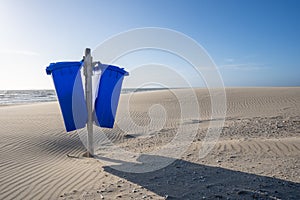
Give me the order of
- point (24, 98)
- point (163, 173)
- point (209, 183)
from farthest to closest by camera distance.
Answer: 1. point (24, 98)
2. point (163, 173)
3. point (209, 183)

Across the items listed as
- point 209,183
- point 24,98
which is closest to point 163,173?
point 209,183

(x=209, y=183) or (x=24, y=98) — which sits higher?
(x=24, y=98)

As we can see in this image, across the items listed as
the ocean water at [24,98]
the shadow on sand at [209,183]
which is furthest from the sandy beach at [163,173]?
the ocean water at [24,98]

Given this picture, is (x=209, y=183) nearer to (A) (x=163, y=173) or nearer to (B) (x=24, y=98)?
(A) (x=163, y=173)

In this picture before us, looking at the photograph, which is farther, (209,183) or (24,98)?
(24,98)

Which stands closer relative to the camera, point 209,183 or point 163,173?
point 209,183

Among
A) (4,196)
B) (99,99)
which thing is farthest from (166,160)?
(4,196)

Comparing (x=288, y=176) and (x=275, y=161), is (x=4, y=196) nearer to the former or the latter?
(x=288, y=176)

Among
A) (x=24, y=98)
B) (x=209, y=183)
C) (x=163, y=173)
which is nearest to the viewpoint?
(x=209, y=183)

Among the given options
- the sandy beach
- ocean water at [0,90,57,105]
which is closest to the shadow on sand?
the sandy beach

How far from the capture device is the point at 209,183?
4.97 m

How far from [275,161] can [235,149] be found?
1325 millimetres

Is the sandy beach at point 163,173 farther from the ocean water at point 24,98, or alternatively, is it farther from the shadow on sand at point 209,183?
the ocean water at point 24,98

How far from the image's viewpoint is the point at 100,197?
4.49 m
